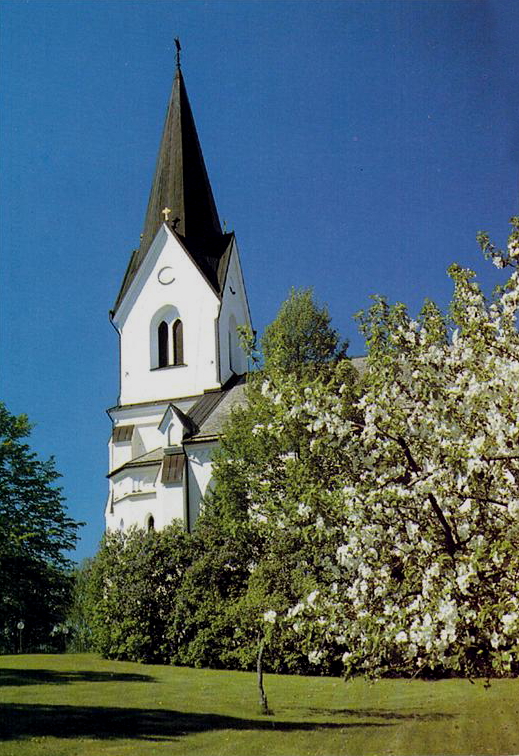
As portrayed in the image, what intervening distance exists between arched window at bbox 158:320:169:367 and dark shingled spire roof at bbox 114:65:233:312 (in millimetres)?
2707

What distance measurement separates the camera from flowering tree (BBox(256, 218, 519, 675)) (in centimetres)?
809

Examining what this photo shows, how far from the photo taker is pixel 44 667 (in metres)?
22.7

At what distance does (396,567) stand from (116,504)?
95.3ft

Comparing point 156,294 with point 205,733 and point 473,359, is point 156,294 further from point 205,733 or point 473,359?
point 473,359

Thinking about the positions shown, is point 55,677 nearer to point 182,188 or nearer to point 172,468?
point 172,468

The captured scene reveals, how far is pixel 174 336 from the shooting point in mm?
41094

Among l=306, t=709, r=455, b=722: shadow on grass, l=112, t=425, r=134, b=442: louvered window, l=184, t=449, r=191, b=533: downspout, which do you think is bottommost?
l=306, t=709, r=455, b=722: shadow on grass

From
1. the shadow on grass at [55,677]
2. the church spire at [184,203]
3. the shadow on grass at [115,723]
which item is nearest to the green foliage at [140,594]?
the shadow on grass at [55,677]

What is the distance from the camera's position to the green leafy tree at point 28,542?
741 inches

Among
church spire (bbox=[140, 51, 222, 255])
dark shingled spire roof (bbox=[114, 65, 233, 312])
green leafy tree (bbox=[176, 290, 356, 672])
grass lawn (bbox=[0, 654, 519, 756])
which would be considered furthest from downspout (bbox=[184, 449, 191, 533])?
church spire (bbox=[140, 51, 222, 255])

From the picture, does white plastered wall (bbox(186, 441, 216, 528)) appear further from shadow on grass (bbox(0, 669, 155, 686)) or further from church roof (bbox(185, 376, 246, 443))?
shadow on grass (bbox(0, 669, 155, 686))

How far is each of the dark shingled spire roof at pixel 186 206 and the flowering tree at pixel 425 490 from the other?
30.9 m

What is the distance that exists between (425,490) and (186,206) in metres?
36.3

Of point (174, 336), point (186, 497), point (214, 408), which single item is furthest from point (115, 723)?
point (174, 336)
